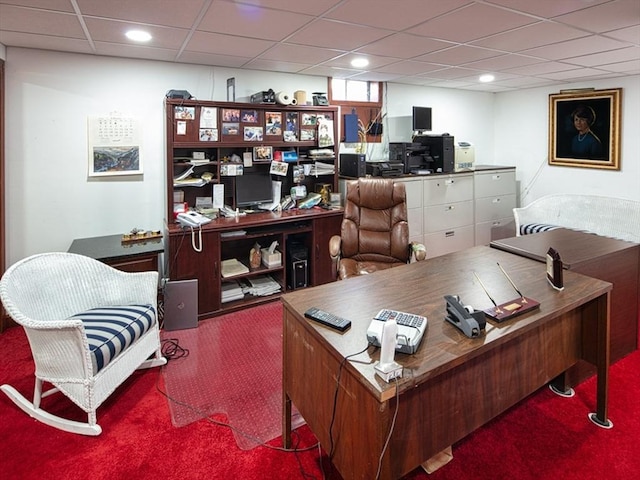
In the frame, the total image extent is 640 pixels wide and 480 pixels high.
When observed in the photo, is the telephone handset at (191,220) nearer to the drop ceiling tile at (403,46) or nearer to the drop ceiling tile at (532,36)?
the drop ceiling tile at (403,46)

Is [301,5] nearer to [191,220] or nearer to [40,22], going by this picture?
[40,22]

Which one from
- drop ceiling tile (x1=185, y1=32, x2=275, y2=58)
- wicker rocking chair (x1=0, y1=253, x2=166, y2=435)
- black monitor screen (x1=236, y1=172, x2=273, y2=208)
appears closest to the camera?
wicker rocking chair (x1=0, y1=253, x2=166, y2=435)

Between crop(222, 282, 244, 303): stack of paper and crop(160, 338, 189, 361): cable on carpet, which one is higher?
crop(222, 282, 244, 303): stack of paper

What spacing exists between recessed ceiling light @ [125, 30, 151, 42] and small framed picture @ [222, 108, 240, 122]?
88cm

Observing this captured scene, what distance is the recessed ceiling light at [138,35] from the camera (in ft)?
9.12

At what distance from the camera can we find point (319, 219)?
159 inches

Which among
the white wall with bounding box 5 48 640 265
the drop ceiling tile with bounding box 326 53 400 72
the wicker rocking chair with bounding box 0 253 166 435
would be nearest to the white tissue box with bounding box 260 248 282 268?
the white wall with bounding box 5 48 640 265

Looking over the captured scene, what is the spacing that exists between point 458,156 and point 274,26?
328cm

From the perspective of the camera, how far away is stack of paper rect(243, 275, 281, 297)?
394 cm

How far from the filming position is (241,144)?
3.82 m

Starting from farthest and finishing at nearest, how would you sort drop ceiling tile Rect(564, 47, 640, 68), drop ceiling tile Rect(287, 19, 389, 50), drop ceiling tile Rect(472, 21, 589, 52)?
drop ceiling tile Rect(564, 47, 640, 68) → drop ceiling tile Rect(472, 21, 589, 52) → drop ceiling tile Rect(287, 19, 389, 50)

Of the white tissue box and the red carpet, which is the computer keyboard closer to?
the red carpet

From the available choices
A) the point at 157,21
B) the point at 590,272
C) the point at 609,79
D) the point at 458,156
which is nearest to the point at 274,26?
the point at 157,21

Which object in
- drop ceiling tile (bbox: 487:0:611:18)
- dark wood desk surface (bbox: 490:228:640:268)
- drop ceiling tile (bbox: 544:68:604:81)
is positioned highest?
drop ceiling tile (bbox: 544:68:604:81)
